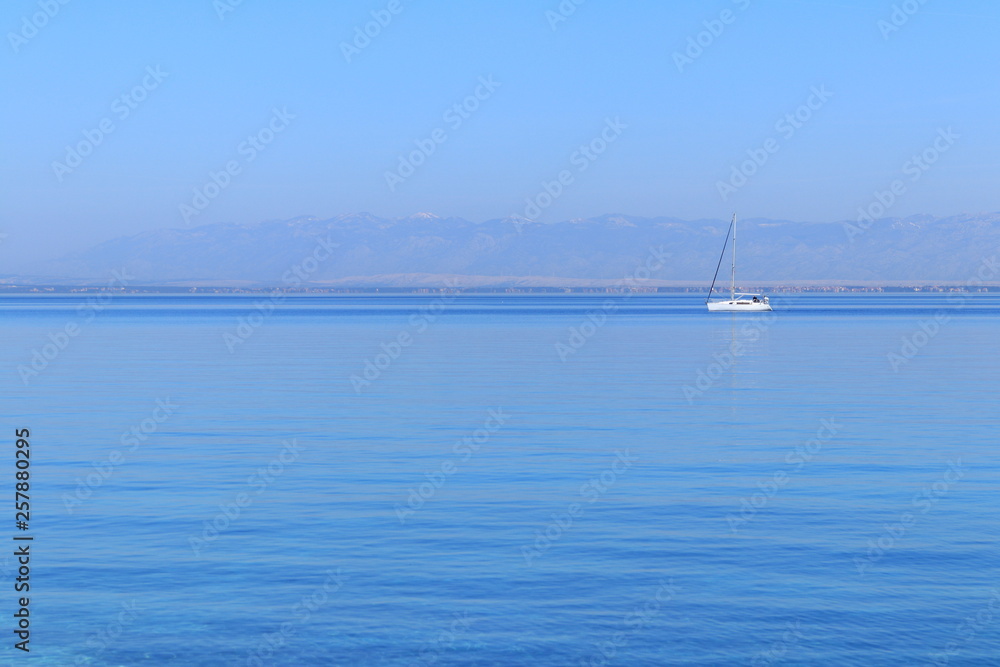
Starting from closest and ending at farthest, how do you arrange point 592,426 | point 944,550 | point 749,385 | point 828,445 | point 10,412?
point 944,550, point 828,445, point 592,426, point 10,412, point 749,385

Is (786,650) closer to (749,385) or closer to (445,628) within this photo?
(445,628)

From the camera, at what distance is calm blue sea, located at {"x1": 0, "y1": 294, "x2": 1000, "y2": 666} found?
14.1 meters

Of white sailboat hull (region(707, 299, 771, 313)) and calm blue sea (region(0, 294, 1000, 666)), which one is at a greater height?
white sailboat hull (region(707, 299, 771, 313))

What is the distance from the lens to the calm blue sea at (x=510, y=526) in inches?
556

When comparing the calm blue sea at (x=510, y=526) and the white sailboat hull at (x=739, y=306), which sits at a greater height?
the white sailboat hull at (x=739, y=306)

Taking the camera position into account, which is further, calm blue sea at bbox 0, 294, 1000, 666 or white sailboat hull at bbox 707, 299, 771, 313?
white sailboat hull at bbox 707, 299, 771, 313

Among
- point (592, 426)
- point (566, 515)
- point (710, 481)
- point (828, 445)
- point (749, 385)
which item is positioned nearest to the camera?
point (566, 515)

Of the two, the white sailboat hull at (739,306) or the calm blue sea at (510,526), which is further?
the white sailboat hull at (739,306)

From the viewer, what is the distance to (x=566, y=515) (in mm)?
20703

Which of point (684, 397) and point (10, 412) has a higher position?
point (684, 397)

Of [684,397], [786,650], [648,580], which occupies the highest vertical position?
[684,397]

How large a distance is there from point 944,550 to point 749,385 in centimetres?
2856

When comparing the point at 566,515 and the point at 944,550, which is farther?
the point at 566,515

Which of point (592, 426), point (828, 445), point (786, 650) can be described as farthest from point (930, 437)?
point (786, 650)
